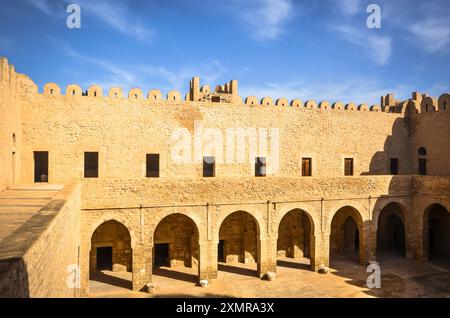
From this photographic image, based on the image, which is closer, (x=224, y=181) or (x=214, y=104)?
(x=224, y=181)

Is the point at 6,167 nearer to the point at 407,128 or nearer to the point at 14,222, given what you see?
the point at 14,222

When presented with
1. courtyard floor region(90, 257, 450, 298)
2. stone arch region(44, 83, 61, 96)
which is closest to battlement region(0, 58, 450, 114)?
stone arch region(44, 83, 61, 96)

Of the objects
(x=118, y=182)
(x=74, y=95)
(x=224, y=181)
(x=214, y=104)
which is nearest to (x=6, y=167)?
(x=118, y=182)

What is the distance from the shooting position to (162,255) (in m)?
17.3

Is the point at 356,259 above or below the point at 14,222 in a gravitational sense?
below

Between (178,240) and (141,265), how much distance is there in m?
3.29

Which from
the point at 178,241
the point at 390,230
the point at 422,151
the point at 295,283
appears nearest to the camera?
the point at 295,283

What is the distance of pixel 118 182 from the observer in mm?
12445

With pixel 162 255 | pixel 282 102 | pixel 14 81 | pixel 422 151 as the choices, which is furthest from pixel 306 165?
pixel 14 81

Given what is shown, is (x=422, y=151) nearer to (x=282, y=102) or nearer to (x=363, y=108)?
(x=363, y=108)

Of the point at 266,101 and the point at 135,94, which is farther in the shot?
the point at 266,101

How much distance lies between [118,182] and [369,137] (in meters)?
15.6

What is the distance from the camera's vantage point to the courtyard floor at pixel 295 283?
40.5ft

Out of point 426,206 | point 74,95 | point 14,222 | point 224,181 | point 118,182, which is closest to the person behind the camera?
point 14,222
